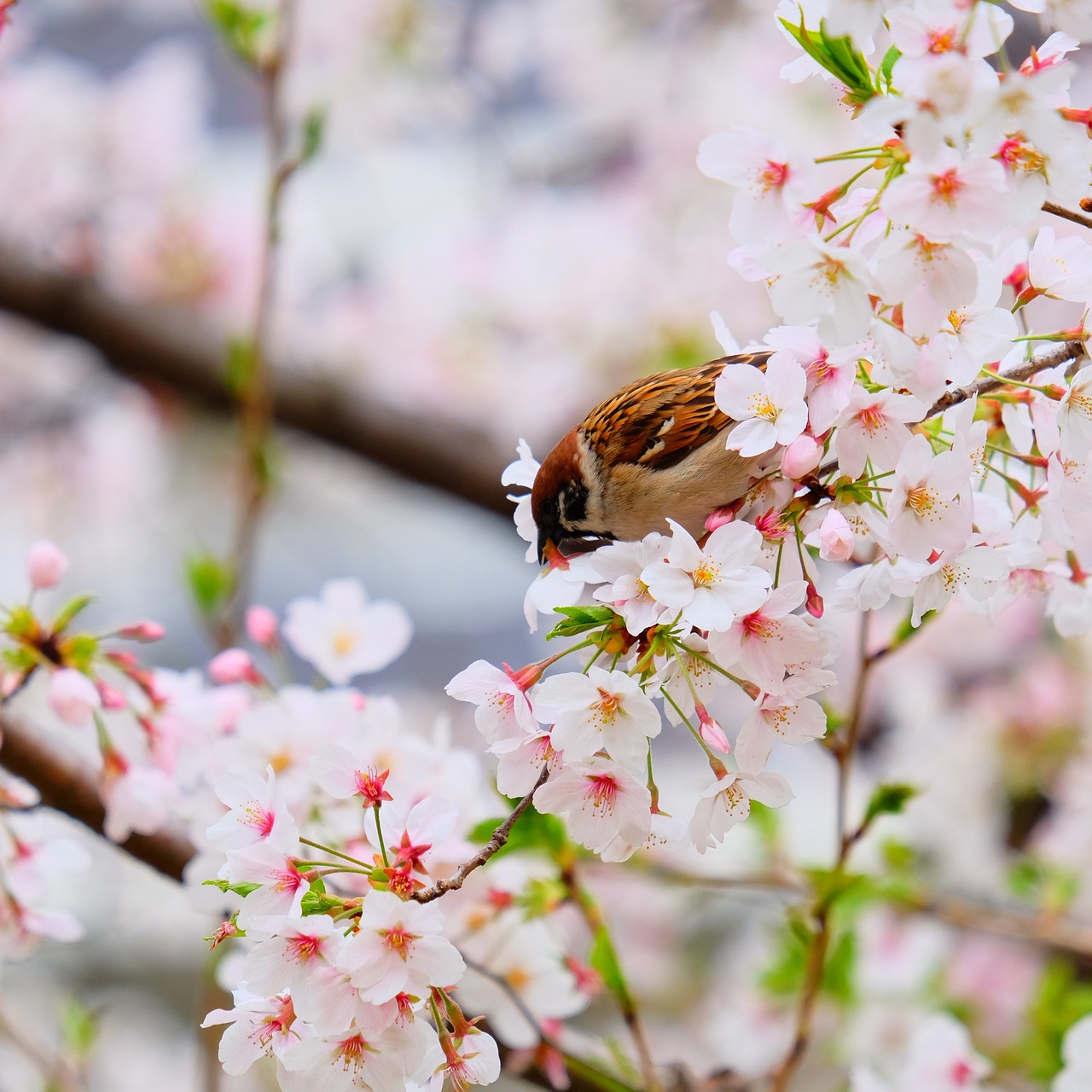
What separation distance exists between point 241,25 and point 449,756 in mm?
791

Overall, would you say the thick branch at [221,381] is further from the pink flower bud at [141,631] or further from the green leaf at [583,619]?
the green leaf at [583,619]

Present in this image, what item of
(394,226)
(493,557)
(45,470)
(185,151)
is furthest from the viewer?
(493,557)

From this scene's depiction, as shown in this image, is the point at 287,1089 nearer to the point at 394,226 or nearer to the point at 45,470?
the point at 45,470

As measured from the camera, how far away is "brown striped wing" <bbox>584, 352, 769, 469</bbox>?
65 centimetres

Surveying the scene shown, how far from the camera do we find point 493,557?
11.4ft

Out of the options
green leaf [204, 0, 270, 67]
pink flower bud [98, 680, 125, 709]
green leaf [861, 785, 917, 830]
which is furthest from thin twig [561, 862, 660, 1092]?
green leaf [204, 0, 270, 67]

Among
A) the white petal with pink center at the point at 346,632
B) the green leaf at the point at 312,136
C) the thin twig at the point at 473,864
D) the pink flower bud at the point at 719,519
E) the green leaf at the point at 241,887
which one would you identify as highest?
the green leaf at the point at 312,136

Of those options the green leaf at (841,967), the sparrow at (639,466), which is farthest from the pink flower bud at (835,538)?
the green leaf at (841,967)

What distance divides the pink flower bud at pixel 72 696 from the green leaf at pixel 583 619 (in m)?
0.30

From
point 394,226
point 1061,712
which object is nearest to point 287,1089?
point 1061,712

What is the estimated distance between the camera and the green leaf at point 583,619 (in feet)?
1.46

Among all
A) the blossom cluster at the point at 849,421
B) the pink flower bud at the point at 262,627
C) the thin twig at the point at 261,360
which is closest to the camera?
the blossom cluster at the point at 849,421

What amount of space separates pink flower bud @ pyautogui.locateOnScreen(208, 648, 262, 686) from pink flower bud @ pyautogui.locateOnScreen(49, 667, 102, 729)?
0.26 ft

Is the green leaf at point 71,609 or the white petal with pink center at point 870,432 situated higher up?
the white petal with pink center at point 870,432
